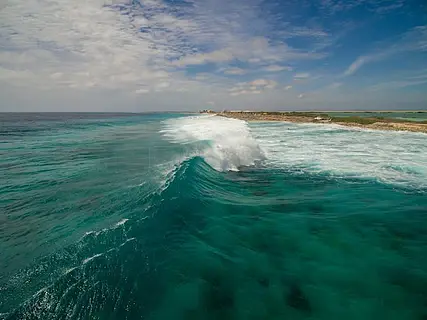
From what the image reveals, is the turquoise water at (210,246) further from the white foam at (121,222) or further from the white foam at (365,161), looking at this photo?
the white foam at (365,161)

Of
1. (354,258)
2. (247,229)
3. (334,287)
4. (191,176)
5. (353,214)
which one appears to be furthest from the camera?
(191,176)

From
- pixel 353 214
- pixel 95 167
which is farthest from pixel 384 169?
pixel 95 167

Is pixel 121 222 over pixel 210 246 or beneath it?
over

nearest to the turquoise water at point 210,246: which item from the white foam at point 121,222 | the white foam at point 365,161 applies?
the white foam at point 121,222

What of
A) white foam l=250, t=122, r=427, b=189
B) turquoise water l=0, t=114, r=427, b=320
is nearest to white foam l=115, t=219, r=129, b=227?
turquoise water l=0, t=114, r=427, b=320

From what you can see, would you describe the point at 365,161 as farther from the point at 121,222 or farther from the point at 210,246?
the point at 121,222

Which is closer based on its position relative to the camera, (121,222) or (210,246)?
(210,246)

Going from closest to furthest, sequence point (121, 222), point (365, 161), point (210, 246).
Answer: point (210, 246), point (121, 222), point (365, 161)

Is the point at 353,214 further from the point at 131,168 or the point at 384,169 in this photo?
the point at 131,168

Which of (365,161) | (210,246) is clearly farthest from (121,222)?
(365,161)
